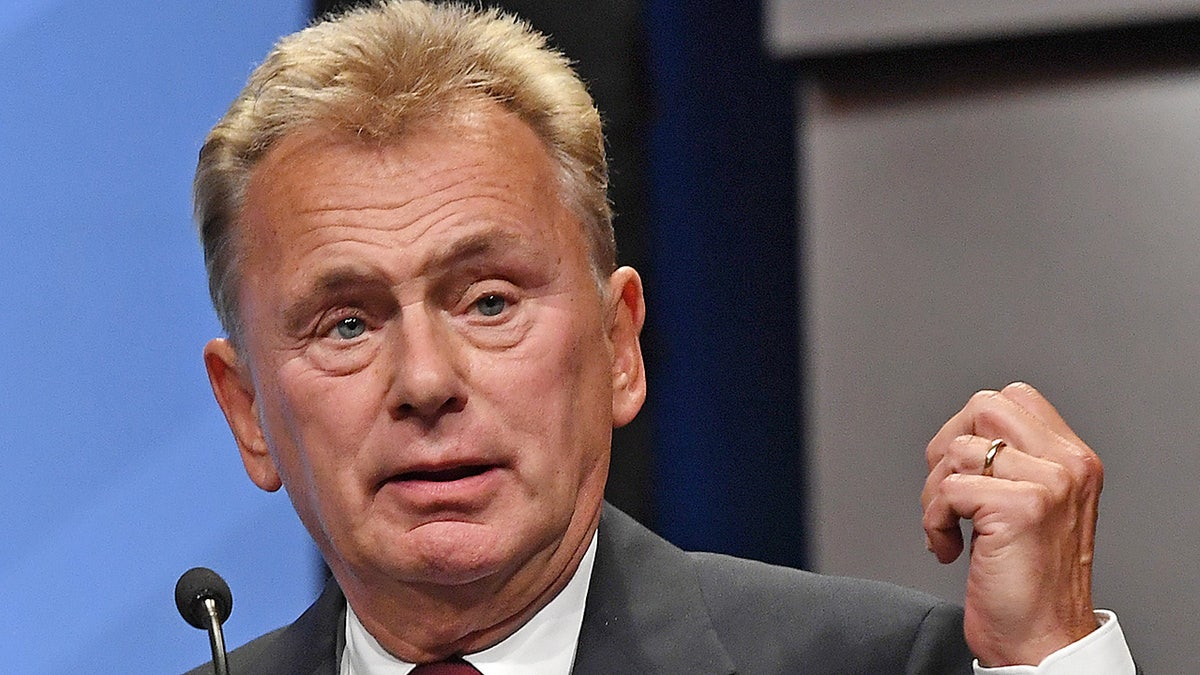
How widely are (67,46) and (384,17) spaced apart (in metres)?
1.44

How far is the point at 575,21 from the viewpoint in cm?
351

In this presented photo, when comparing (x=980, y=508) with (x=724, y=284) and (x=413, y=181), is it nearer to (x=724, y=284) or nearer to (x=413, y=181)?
(x=413, y=181)

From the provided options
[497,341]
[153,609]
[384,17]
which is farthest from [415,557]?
[153,609]

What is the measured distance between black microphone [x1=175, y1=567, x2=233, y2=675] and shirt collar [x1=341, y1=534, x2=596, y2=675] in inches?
6.9

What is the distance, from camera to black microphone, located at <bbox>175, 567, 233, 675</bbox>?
190 cm

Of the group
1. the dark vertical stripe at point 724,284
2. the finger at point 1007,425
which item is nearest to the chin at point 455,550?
the finger at point 1007,425

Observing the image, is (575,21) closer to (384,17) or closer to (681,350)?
(681,350)

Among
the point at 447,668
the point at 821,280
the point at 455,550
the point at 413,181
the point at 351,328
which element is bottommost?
the point at 447,668

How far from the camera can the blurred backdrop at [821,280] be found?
3023 millimetres

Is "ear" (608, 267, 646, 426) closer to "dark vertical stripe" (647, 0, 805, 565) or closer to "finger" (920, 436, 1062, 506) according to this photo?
"finger" (920, 436, 1062, 506)

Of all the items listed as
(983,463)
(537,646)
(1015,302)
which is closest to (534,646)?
(537,646)

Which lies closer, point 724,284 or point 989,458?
point 989,458

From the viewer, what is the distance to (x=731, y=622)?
1976 mm

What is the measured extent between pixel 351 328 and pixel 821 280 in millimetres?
1590
